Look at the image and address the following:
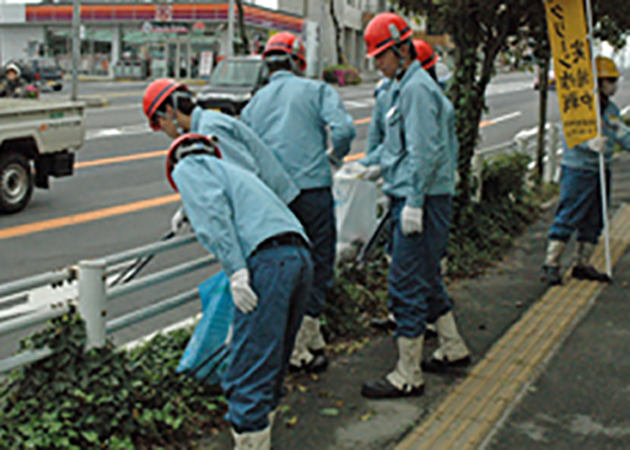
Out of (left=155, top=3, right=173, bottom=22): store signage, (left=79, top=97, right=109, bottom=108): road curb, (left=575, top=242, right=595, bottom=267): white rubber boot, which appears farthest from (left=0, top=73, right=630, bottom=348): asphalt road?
(left=155, top=3, right=173, bottom=22): store signage

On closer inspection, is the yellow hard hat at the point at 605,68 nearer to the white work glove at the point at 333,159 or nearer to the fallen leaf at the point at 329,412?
the white work glove at the point at 333,159

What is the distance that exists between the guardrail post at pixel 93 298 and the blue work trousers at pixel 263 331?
80 centimetres

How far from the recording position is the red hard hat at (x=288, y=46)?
5.00 m

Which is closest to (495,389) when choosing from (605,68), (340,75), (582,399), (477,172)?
(582,399)

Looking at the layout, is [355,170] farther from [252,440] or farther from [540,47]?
[540,47]

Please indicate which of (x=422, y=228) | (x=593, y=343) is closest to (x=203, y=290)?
(x=422, y=228)

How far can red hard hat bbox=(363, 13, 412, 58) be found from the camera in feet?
15.3

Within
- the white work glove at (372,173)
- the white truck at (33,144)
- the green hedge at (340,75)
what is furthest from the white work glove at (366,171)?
the green hedge at (340,75)

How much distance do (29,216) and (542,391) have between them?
743 cm

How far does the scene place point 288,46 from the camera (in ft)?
16.5

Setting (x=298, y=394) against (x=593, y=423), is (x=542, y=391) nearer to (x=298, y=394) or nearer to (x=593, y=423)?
(x=593, y=423)

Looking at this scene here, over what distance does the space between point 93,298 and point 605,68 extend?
5.35 meters

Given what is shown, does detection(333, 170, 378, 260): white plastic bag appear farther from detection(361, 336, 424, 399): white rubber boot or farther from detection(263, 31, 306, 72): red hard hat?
detection(361, 336, 424, 399): white rubber boot

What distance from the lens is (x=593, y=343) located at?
5.89 meters
